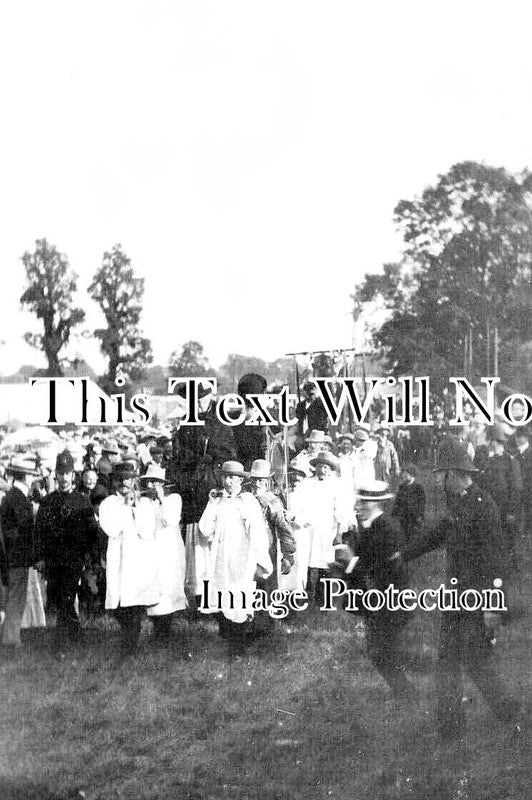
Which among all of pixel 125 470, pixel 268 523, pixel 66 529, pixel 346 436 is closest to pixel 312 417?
pixel 346 436

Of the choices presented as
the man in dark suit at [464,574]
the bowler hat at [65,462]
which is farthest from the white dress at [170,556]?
the man in dark suit at [464,574]

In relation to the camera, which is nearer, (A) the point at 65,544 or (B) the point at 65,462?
(B) the point at 65,462

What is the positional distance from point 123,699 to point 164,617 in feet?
1.55

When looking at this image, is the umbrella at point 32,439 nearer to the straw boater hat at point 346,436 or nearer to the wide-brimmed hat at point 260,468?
the wide-brimmed hat at point 260,468

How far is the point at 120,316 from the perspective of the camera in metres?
4.42

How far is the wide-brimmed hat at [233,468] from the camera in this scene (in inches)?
170

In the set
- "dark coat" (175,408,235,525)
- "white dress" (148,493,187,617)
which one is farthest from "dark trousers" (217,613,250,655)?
"dark coat" (175,408,235,525)

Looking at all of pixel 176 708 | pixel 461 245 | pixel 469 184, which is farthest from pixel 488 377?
pixel 176 708

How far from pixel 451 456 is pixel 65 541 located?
2152 mm

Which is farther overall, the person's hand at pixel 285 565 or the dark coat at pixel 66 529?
the dark coat at pixel 66 529

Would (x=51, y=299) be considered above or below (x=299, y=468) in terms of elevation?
above

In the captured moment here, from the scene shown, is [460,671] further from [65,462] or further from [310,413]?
[65,462]

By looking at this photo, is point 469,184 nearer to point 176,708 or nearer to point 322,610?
point 322,610

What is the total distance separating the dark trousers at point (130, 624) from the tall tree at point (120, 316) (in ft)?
3.95
